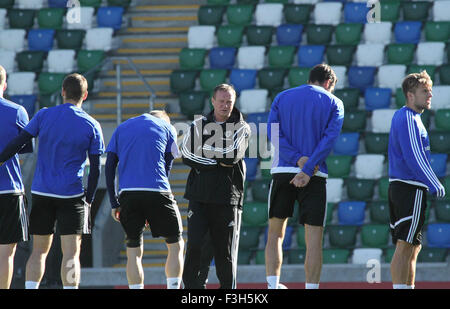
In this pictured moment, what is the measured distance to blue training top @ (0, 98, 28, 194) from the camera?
6543 millimetres

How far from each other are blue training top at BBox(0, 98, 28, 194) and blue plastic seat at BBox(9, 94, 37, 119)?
620 cm

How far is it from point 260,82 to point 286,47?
74 centimetres

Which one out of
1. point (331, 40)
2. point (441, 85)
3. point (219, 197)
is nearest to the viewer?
point (219, 197)

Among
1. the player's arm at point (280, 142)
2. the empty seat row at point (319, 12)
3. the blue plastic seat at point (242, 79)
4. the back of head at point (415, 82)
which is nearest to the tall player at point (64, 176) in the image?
the player's arm at point (280, 142)

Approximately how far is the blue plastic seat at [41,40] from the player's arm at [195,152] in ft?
26.3

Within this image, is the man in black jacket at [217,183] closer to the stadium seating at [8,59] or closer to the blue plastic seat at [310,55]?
the blue plastic seat at [310,55]

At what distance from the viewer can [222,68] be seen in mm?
13289

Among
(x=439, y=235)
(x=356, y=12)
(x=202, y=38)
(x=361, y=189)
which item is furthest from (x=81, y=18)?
(x=439, y=235)

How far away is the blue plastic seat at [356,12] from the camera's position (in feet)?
44.7

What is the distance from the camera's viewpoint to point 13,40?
14.3m

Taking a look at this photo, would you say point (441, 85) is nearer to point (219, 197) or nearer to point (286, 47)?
point (286, 47)

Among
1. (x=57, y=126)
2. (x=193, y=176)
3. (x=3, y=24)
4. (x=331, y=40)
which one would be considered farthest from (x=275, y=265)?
(x=3, y=24)

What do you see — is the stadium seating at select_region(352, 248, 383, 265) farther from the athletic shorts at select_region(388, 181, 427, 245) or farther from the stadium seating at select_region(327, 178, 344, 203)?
the athletic shorts at select_region(388, 181, 427, 245)

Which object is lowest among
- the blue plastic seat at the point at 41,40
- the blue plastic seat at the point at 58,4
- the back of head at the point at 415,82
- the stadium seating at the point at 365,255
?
the stadium seating at the point at 365,255
